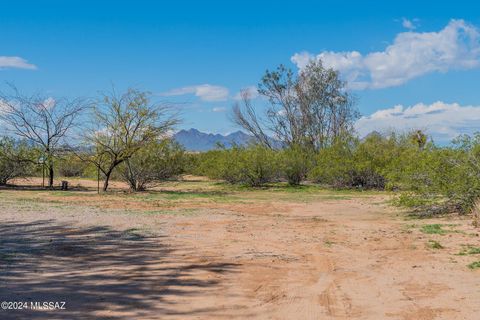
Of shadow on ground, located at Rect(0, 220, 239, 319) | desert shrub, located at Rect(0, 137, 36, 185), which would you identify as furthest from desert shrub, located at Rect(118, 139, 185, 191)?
shadow on ground, located at Rect(0, 220, 239, 319)

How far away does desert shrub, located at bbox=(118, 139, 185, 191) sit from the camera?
88.0 ft

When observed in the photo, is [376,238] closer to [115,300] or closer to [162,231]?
[162,231]

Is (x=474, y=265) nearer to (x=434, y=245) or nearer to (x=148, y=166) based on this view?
(x=434, y=245)

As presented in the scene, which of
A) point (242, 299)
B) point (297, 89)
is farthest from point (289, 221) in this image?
point (297, 89)

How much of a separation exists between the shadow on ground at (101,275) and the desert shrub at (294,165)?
2201cm

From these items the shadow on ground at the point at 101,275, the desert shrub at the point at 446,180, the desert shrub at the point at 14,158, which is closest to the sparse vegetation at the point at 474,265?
the shadow on ground at the point at 101,275

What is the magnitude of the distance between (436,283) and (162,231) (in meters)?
6.30

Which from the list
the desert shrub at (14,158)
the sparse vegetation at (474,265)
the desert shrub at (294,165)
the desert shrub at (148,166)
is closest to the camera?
the sparse vegetation at (474,265)

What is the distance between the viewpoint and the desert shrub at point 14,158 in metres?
27.5

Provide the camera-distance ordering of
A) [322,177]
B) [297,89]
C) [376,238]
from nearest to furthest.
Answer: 1. [376,238]
2. [322,177]
3. [297,89]

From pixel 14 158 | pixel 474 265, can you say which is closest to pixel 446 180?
pixel 474 265

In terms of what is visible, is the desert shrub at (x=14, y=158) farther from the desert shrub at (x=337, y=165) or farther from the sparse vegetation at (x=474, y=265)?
the sparse vegetation at (x=474, y=265)

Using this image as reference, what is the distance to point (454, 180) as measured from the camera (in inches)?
555

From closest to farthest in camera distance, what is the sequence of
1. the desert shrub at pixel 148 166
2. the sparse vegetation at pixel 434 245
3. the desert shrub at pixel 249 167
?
1. the sparse vegetation at pixel 434 245
2. the desert shrub at pixel 148 166
3. the desert shrub at pixel 249 167
